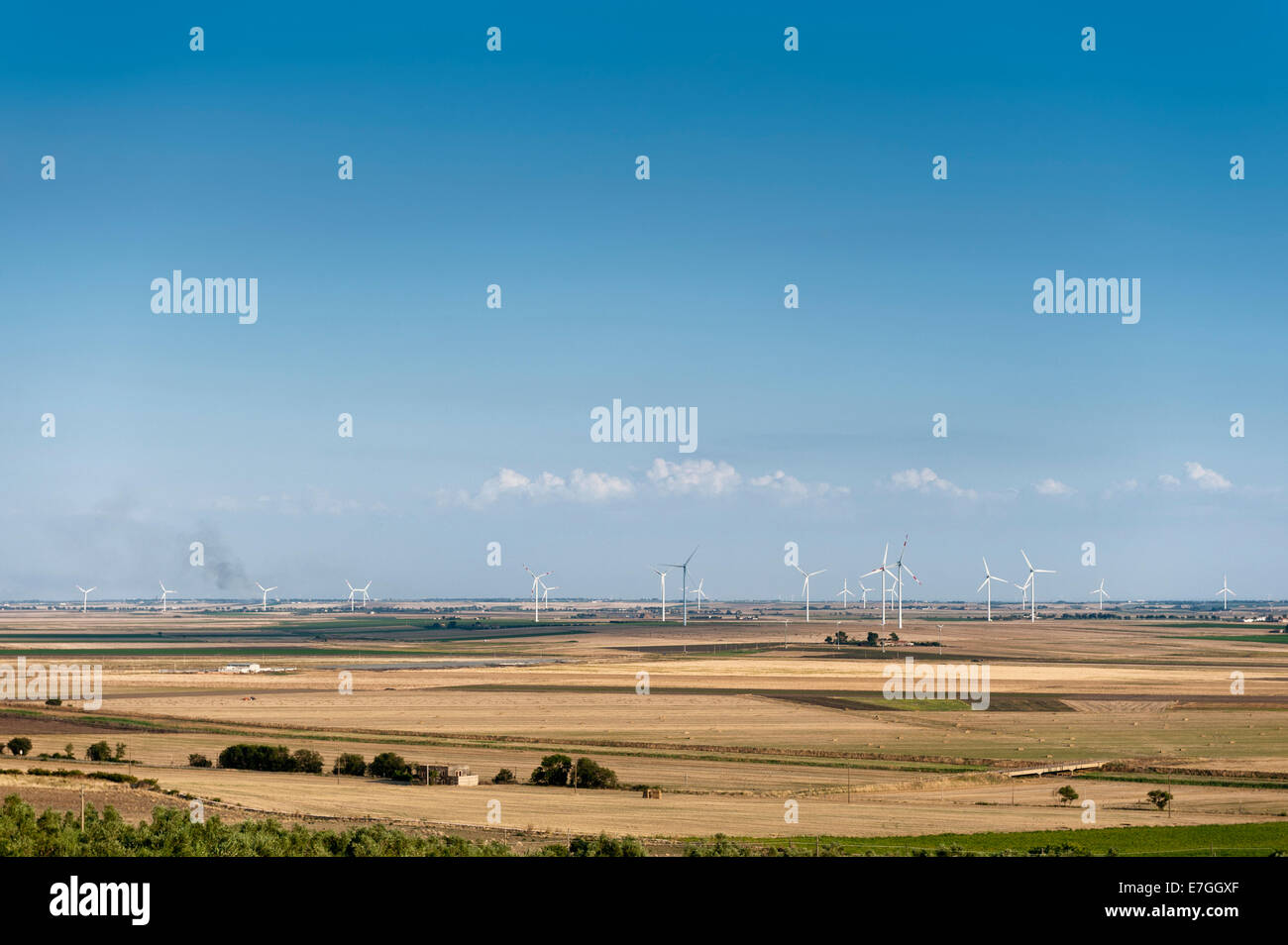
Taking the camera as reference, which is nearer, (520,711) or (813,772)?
(813,772)

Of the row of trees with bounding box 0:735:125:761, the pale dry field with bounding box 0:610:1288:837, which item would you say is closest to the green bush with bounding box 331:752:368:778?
the pale dry field with bounding box 0:610:1288:837

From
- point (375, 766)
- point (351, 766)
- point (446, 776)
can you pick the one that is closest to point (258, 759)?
point (351, 766)

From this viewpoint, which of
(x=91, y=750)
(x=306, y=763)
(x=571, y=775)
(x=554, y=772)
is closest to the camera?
(x=571, y=775)

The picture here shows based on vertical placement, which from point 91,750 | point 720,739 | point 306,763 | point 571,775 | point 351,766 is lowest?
point 720,739

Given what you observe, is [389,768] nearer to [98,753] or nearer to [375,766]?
[375,766]

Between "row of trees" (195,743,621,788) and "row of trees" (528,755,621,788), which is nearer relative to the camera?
"row of trees" (528,755,621,788)

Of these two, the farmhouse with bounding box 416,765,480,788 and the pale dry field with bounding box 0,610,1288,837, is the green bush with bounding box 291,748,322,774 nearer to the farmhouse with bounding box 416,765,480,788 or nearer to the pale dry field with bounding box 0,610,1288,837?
the pale dry field with bounding box 0,610,1288,837

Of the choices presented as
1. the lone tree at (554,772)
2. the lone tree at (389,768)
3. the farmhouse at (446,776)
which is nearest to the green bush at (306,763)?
the lone tree at (389,768)
